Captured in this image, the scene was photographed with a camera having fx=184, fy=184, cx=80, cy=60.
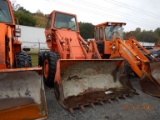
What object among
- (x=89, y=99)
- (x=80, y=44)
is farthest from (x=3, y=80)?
(x=80, y=44)

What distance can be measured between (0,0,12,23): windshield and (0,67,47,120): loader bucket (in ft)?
7.68

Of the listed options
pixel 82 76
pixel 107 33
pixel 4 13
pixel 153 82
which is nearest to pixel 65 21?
pixel 4 13

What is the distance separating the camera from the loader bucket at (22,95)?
10.5ft

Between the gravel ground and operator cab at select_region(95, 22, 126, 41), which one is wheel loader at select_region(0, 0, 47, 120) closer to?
the gravel ground

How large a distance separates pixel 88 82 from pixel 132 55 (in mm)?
2159

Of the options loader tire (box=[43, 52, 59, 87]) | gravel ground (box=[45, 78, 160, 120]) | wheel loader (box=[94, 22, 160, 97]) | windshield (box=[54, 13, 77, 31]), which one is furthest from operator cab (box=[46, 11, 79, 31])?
gravel ground (box=[45, 78, 160, 120])

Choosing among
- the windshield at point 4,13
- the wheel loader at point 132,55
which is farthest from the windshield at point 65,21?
the windshield at point 4,13

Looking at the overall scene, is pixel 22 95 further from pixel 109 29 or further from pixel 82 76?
pixel 109 29

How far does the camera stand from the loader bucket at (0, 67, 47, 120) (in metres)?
3.20

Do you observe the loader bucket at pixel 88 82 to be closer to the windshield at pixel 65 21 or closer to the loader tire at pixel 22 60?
the loader tire at pixel 22 60

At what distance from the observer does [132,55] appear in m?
6.07

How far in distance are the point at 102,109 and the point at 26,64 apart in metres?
2.24

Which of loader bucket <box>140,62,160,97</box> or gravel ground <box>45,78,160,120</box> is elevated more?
loader bucket <box>140,62,160,97</box>

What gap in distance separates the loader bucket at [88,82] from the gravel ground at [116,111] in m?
0.19
